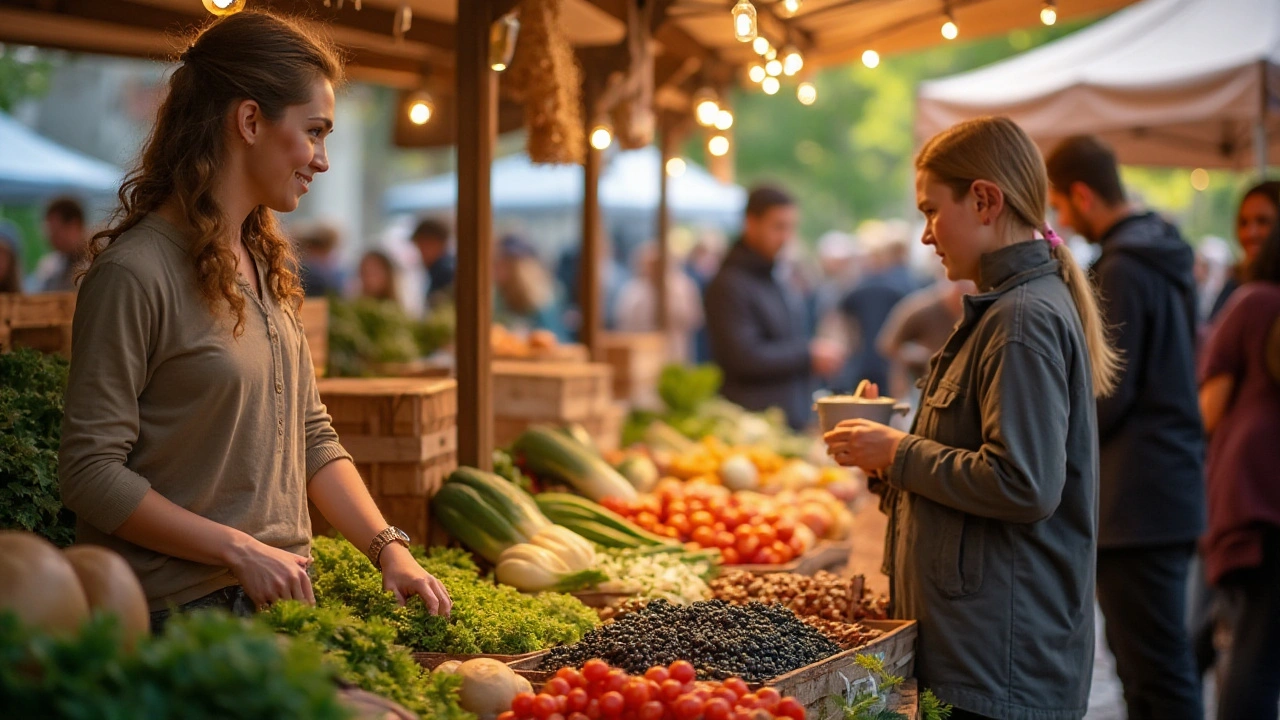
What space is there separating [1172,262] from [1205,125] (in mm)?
4675

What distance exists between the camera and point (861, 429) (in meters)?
3.14

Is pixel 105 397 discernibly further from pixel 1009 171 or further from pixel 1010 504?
pixel 1009 171

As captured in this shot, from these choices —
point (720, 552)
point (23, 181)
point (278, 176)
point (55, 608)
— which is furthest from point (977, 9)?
point (23, 181)

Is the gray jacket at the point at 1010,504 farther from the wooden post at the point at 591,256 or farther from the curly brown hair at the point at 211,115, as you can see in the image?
the wooden post at the point at 591,256

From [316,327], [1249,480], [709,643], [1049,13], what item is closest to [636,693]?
[709,643]

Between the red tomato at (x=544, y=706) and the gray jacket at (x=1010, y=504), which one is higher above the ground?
the gray jacket at (x=1010, y=504)

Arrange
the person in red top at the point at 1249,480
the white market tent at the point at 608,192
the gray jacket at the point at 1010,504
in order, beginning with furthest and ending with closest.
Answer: the white market tent at the point at 608,192, the person in red top at the point at 1249,480, the gray jacket at the point at 1010,504

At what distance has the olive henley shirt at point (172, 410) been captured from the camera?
84.1 inches

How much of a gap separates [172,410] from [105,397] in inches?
5.0

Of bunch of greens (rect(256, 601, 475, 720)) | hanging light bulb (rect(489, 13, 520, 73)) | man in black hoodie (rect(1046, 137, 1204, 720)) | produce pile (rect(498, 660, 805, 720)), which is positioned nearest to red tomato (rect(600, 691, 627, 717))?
produce pile (rect(498, 660, 805, 720))

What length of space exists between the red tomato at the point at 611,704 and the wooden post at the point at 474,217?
1.88m

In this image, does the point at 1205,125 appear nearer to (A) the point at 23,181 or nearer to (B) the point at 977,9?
(B) the point at 977,9

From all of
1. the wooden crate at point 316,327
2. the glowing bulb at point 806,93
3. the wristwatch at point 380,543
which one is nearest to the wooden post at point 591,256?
the glowing bulb at point 806,93

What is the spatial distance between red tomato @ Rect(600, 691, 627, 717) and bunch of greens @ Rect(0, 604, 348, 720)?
89cm
